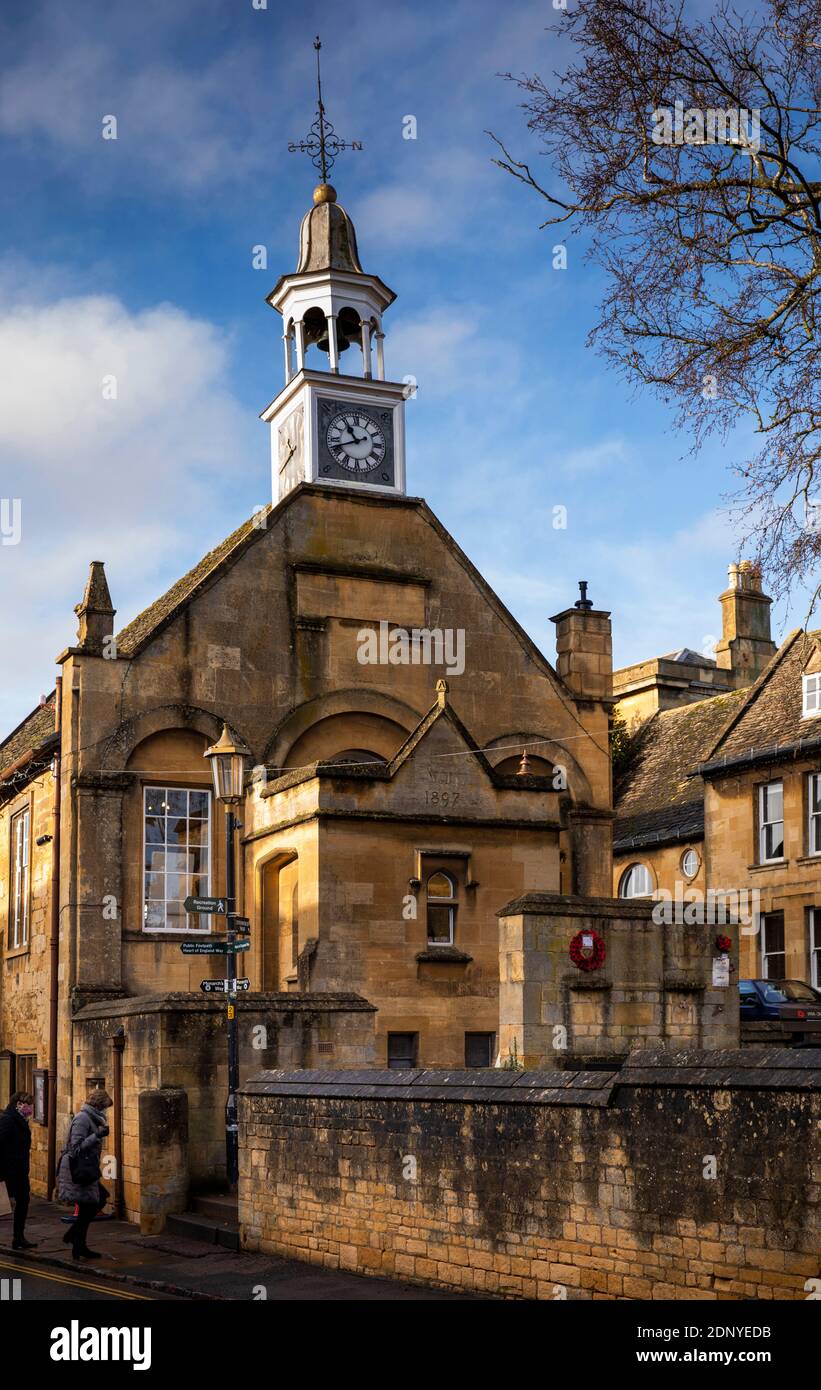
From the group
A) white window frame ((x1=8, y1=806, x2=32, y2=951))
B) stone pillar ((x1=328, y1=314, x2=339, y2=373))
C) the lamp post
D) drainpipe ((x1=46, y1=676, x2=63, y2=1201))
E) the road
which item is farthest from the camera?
stone pillar ((x1=328, y1=314, x2=339, y2=373))

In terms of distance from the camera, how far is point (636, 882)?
41688mm

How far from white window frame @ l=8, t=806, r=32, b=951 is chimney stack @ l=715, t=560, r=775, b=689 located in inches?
1001

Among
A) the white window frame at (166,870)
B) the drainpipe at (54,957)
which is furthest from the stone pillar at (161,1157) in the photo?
the white window frame at (166,870)

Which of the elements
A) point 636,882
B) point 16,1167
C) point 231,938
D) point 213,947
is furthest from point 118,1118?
point 636,882

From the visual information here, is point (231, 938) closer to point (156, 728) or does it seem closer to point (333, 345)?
point (156, 728)

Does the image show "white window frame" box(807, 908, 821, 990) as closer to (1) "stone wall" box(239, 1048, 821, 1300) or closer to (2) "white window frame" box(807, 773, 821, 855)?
(2) "white window frame" box(807, 773, 821, 855)

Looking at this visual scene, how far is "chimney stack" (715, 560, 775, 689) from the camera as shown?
5169 cm

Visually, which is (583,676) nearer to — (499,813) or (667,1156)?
(499,813)

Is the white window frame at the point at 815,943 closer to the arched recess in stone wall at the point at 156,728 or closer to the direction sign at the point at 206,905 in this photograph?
the arched recess in stone wall at the point at 156,728

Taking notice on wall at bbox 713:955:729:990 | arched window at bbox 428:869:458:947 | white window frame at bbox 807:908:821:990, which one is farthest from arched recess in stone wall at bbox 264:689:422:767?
white window frame at bbox 807:908:821:990

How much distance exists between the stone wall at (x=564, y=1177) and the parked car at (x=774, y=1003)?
11.9m

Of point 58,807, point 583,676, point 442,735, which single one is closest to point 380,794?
point 442,735

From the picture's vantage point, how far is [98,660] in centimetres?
2856
